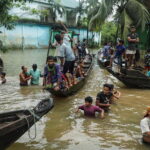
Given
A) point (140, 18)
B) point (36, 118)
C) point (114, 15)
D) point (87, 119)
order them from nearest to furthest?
1. point (36, 118)
2. point (87, 119)
3. point (140, 18)
4. point (114, 15)

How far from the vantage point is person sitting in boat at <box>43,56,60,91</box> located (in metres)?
8.46

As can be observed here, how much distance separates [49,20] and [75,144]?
32020 mm

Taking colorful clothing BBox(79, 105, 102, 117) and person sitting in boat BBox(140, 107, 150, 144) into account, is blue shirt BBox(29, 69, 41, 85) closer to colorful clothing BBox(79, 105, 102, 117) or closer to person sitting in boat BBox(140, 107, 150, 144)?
colorful clothing BBox(79, 105, 102, 117)

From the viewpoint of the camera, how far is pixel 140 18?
18953 millimetres

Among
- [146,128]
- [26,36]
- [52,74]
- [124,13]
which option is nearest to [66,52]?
[52,74]

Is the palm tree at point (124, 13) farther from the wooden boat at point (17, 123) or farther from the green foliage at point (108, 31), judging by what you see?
the green foliage at point (108, 31)

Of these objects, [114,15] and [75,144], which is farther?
[114,15]

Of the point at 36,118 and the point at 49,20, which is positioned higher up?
the point at 49,20

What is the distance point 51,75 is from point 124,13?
11814 millimetres

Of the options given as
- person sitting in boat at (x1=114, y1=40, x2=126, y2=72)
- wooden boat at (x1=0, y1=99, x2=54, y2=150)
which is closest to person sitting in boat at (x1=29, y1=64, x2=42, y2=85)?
person sitting in boat at (x1=114, y1=40, x2=126, y2=72)

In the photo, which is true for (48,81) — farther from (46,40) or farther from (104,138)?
(46,40)

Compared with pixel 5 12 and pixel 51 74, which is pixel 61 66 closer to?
pixel 51 74

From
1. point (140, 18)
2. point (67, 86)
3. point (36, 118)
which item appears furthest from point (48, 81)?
point (140, 18)

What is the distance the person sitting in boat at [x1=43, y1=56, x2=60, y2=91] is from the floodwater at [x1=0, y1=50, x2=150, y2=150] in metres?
0.64
